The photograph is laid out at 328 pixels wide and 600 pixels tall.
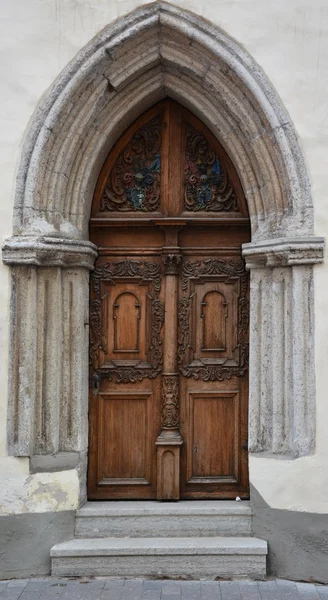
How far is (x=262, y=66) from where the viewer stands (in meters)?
4.91

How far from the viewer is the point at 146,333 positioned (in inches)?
214

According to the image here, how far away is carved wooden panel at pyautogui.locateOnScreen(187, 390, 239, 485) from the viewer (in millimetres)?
5371

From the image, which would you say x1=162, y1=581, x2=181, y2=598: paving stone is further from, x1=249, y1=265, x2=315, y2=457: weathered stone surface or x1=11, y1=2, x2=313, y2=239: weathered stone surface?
x1=11, y1=2, x2=313, y2=239: weathered stone surface

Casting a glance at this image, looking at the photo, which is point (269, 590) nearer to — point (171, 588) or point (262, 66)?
point (171, 588)

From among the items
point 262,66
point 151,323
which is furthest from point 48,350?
point 262,66

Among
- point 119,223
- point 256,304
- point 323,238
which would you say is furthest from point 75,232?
point 323,238

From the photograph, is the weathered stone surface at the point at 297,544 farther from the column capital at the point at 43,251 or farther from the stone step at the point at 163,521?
the column capital at the point at 43,251

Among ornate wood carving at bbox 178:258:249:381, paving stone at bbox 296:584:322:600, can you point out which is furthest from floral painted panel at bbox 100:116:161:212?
paving stone at bbox 296:584:322:600

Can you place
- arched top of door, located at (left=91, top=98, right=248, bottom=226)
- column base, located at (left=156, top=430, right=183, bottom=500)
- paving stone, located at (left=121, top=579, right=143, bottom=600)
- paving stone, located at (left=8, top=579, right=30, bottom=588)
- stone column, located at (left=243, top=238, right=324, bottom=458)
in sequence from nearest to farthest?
paving stone, located at (left=121, top=579, right=143, bottom=600) → paving stone, located at (left=8, top=579, right=30, bottom=588) → stone column, located at (left=243, top=238, right=324, bottom=458) → column base, located at (left=156, top=430, right=183, bottom=500) → arched top of door, located at (left=91, top=98, right=248, bottom=226)

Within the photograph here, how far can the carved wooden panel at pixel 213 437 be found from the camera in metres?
5.37

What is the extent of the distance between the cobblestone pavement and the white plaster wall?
52cm

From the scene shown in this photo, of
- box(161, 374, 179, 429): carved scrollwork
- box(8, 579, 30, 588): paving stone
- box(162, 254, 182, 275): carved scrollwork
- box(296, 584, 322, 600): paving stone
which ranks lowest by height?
box(8, 579, 30, 588): paving stone

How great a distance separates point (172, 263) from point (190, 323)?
496mm

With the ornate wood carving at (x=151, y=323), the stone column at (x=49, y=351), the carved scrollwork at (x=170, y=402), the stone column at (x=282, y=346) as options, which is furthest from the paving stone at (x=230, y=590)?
the ornate wood carving at (x=151, y=323)
